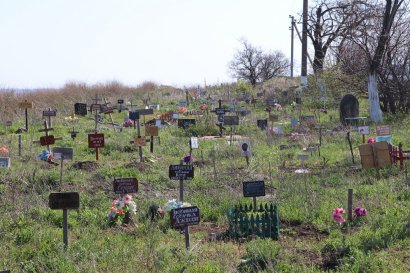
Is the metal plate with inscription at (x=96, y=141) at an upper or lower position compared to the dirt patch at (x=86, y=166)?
upper

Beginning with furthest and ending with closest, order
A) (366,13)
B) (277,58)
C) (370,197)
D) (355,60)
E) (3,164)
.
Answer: (277,58), (355,60), (366,13), (3,164), (370,197)

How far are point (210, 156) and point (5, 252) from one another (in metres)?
7.24

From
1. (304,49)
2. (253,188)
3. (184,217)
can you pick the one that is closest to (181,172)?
(253,188)

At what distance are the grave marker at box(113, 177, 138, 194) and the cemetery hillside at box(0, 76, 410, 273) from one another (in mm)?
14

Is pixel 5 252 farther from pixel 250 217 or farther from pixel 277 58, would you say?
pixel 277 58

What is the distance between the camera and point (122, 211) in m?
7.77

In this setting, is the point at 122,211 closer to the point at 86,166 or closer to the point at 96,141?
the point at 86,166

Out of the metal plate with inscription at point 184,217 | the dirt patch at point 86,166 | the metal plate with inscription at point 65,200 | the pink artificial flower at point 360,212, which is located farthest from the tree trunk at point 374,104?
the metal plate with inscription at point 65,200

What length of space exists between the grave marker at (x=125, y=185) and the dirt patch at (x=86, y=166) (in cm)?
412

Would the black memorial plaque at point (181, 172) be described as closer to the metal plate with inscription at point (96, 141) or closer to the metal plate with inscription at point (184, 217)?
the metal plate with inscription at point (184, 217)

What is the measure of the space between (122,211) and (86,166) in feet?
14.5

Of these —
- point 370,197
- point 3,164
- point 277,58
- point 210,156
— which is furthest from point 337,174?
point 277,58

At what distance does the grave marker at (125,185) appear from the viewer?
7.74 metres

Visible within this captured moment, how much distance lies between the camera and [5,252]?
639cm
